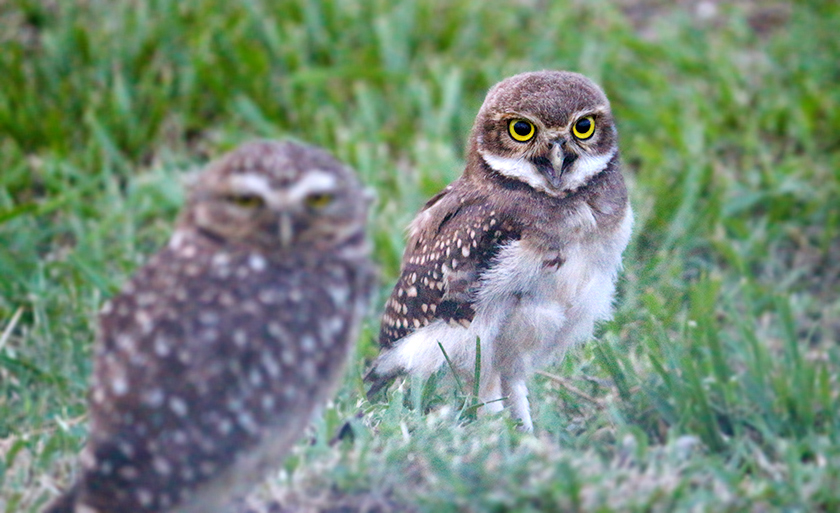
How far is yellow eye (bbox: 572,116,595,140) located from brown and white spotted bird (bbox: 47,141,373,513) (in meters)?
1.37

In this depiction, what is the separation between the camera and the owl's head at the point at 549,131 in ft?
11.6

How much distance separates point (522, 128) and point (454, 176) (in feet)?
7.42

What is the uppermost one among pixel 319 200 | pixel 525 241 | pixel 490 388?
pixel 319 200

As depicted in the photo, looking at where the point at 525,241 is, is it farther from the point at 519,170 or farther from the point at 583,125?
the point at 583,125

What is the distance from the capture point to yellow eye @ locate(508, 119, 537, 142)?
3600mm

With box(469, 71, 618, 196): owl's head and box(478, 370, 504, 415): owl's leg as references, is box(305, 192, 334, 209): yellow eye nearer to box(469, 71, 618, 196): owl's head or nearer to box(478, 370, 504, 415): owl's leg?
box(469, 71, 618, 196): owl's head

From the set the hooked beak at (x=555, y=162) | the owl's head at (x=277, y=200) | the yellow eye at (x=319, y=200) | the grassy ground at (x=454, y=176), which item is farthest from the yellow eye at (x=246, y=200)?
the hooked beak at (x=555, y=162)

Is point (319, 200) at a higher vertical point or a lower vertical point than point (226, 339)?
higher

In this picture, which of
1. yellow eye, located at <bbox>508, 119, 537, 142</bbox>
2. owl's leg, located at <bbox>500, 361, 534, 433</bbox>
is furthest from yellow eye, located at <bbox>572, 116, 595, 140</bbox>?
owl's leg, located at <bbox>500, 361, 534, 433</bbox>

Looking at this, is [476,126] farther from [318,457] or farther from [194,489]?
[194,489]

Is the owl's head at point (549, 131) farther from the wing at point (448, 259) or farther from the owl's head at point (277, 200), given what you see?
the owl's head at point (277, 200)

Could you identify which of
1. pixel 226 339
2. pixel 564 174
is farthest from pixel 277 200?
pixel 564 174

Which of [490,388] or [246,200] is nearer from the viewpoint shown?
[246,200]

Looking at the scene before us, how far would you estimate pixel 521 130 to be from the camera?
3.63 meters
